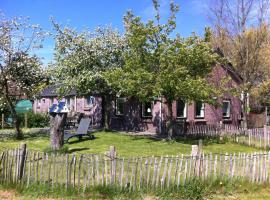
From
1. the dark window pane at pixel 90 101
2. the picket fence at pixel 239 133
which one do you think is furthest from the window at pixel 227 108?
the dark window pane at pixel 90 101

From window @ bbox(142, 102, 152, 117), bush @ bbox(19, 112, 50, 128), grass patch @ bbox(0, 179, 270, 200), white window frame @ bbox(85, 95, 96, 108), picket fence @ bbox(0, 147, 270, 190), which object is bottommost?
grass patch @ bbox(0, 179, 270, 200)

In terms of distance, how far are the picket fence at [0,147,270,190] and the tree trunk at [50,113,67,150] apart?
5626 mm

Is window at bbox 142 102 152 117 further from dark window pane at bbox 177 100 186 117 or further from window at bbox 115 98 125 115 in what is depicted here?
window at bbox 115 98 125 115

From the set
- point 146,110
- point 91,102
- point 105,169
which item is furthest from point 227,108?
point 105,169

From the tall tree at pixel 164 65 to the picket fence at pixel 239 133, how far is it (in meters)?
2.84

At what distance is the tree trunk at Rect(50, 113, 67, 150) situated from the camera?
14562mm

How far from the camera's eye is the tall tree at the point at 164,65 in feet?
54.8

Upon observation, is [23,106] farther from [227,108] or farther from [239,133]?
[239,133]

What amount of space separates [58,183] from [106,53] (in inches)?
590

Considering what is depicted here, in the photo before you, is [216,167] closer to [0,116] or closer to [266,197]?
[266,197]

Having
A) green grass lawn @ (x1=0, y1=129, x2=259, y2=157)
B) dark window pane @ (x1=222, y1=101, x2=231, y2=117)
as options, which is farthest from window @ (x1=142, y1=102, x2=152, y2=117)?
dark window pane @ (x1=222, y1=101, x2=231, y2=117)

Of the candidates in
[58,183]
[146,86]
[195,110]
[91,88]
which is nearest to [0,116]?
[91,88]

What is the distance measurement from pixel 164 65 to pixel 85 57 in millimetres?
6780

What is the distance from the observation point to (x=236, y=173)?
9383 millimetres
